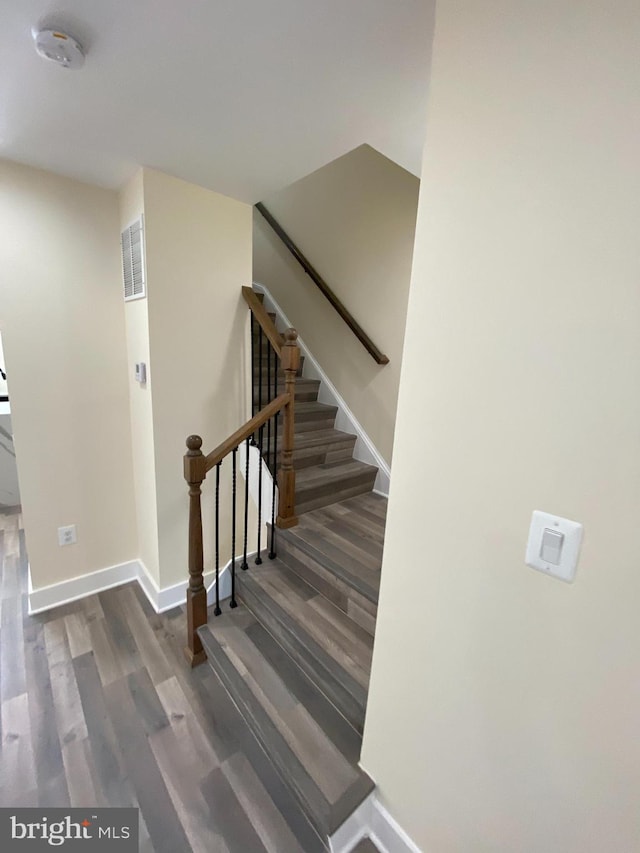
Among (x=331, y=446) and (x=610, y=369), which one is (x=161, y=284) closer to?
(x=331, y=446)

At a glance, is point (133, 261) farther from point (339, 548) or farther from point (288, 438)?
point (339, 548)

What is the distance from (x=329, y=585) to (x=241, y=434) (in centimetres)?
88

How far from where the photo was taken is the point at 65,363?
2.02 meters

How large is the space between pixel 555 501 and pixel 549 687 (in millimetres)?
386

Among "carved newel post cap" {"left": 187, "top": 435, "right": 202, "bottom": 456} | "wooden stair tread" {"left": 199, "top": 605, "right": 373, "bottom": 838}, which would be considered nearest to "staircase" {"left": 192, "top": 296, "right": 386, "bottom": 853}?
"wooden stair tread" {"left": 199, "top": 605, "right": 373, "bottom": 838}

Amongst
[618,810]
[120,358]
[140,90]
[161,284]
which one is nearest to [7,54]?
[140,90]

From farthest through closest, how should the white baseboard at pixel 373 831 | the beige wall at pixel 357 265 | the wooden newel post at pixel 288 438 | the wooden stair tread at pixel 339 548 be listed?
the beige wall at pixel 357 265, the wooden newel post at pixel 288 438, the wooden stair tread at pixel 339 548, the white baseboard at pixel 373 831

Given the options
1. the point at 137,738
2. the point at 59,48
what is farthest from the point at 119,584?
the point at 59,48

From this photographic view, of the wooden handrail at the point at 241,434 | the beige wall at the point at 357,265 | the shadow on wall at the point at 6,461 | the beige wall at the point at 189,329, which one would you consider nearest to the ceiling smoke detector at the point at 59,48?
the beige wall at the point at 189,329

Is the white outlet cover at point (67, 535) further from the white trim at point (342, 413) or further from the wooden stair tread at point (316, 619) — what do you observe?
the white trim at point (342, 413)

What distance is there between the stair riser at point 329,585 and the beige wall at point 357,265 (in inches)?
47.5

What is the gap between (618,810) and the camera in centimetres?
66

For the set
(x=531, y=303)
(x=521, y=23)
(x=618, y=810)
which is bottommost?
(x=618, y=810)

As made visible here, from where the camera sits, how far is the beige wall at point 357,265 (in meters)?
2.70
